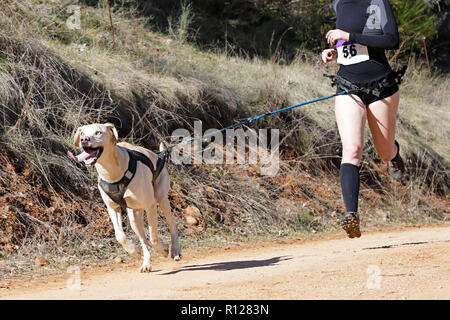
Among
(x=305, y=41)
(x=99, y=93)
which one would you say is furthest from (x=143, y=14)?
(x=99, y=93)

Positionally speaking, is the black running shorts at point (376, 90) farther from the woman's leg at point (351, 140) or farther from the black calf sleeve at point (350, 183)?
the black calf sleeve at point (350, 183)

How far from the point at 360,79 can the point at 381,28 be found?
1.59 ft

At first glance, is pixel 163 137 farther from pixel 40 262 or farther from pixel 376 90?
pixel 376 90

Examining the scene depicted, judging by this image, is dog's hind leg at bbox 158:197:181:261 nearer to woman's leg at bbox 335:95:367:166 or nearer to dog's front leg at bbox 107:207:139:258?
dog's front leg at bbox 107:207:139:258

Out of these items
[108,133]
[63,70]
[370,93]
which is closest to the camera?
[370,93]

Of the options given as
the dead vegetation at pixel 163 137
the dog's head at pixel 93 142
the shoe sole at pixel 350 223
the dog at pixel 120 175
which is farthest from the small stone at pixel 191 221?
the shoe sole at pixel 350 223

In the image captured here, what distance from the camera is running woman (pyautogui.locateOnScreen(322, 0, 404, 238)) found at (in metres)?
5.20

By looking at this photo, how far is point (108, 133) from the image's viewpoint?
5.59 m

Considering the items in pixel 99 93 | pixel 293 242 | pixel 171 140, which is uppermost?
pixel 99 93

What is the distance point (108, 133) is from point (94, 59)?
4.94 m

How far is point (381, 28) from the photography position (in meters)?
5.32

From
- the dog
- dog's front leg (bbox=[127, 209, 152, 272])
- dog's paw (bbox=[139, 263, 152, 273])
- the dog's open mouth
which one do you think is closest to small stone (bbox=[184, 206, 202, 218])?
the dog

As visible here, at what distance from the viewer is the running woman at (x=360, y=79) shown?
520 centimetres

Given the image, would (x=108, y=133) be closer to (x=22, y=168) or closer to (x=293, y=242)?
(x=22, y=168)
